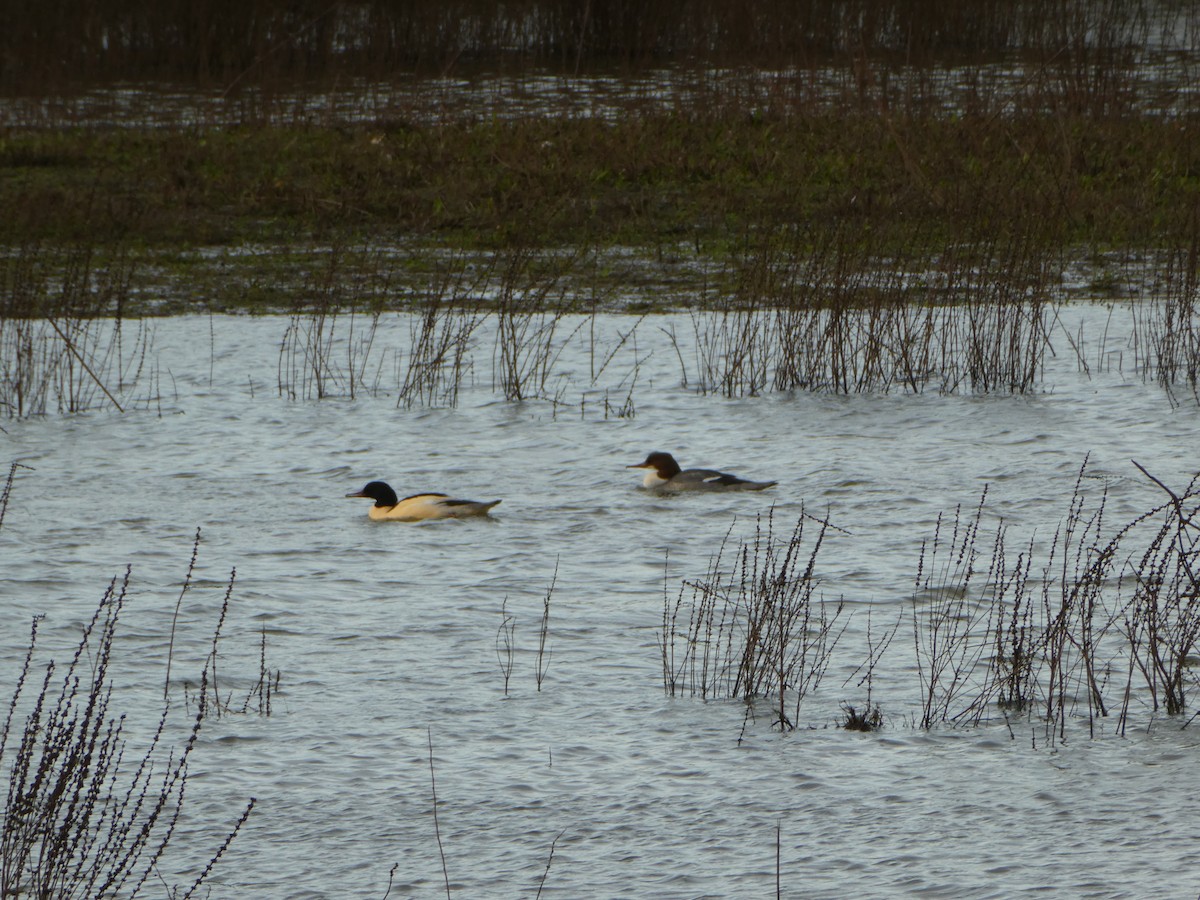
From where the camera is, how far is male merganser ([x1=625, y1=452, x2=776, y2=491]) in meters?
8.38

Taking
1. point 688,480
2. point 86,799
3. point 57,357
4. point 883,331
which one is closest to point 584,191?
point 883,331

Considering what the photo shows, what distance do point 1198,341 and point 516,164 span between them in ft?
27.7

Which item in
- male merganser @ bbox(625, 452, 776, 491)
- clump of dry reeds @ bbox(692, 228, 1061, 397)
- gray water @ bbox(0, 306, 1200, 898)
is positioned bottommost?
gray water @ bbox(0, 306, 1200, 898)

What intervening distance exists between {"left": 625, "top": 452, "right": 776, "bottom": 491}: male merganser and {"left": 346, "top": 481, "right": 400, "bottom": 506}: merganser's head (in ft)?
4.01

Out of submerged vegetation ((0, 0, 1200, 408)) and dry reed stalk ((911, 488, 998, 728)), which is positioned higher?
submerged vegetation ((0, 0, 1200, 408))

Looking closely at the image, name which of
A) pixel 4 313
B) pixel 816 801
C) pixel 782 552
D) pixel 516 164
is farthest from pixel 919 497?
pixel 516 164

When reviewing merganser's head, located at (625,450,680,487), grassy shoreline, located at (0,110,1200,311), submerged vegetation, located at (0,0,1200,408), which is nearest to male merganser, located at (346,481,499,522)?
merganser's head, located at (625,450,680,487)

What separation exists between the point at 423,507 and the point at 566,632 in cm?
181

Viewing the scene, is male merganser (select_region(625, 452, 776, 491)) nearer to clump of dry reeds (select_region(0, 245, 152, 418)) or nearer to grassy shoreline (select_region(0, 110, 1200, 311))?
clump of dry reeds (select_region(0, 245, 152, 418))

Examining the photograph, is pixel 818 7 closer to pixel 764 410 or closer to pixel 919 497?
pixel 764 410

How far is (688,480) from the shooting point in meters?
8.38

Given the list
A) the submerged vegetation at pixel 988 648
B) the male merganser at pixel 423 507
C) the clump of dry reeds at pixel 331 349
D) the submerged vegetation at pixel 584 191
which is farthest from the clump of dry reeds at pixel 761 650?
the clump of dry reeds at pixel 331 349

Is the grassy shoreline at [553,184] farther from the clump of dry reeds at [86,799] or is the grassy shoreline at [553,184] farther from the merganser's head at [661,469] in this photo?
the clump of dry reeds at [86,799]

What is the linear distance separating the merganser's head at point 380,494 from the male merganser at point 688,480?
1224mm
